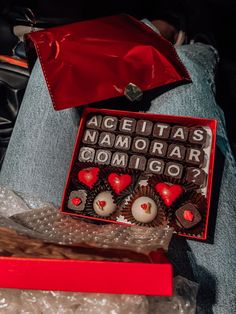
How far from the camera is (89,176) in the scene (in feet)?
2.65

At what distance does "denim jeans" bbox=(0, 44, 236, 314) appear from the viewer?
76 centimetres

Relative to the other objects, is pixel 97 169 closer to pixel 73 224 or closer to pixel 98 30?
pixel 73 224

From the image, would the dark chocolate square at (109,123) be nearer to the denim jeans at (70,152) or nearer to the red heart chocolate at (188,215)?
the denim jeans at (70,152)

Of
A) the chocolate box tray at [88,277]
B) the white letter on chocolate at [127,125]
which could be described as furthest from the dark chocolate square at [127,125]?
the chocolate box tray at [88,277]

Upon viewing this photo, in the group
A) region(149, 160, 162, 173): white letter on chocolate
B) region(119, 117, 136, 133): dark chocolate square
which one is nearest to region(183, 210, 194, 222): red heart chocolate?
region(149, 160, 162, 173): white letter on chocolate

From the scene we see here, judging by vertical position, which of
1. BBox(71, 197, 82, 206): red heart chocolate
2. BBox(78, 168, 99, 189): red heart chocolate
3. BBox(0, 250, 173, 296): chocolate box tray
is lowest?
BBox(0, 250, 173, 296): chocolate box tray

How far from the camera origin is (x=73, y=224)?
2.37 ft

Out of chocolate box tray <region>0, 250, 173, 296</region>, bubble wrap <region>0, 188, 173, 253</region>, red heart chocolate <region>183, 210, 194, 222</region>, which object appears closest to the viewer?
chocolate box tray <region>0, 250, 173, 296</region>

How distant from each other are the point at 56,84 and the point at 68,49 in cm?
10

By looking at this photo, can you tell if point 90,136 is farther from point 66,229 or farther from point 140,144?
point 66,229

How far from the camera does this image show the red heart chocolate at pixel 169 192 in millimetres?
765

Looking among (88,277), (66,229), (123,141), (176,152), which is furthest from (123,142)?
(88,277)

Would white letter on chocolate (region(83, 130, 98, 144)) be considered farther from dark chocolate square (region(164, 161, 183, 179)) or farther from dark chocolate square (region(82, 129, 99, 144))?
dark chocolate square (region(164, 161, 183, 179))

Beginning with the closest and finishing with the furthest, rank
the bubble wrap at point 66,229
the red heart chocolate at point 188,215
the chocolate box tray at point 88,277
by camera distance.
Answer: the chocolate box tray at point 88,277 → the bubble wrap at point 66,229 → the red heart chocolate at point 188,215
